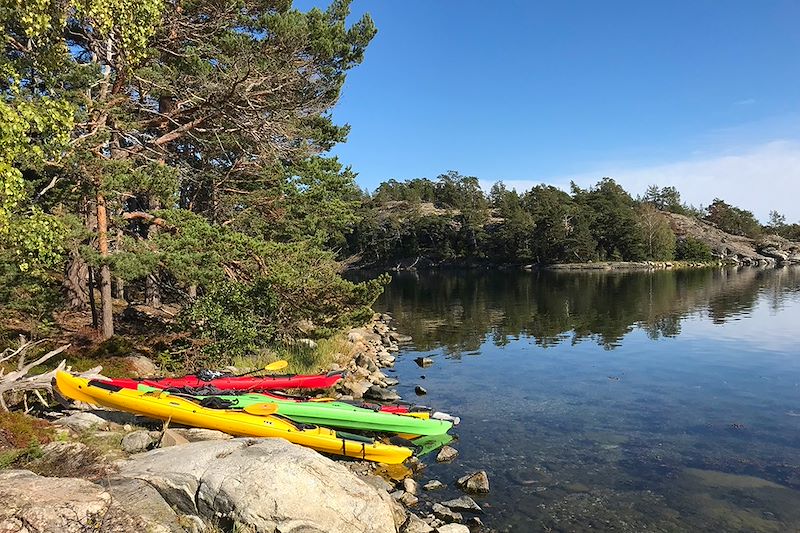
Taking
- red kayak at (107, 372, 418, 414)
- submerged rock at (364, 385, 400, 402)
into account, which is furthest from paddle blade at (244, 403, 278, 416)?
submerged rock at (364, 385, 400, 402)

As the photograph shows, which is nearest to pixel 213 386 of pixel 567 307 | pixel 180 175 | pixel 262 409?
pixel 262 409

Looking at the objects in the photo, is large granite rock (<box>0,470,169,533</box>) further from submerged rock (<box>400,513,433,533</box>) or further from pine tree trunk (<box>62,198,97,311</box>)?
pine tree trunk (<box>62,198,97,311</box>)

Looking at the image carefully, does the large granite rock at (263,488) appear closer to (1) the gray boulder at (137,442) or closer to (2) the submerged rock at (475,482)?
(1) the gray boulder at (137,442)

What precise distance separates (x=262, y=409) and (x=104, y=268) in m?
7.17

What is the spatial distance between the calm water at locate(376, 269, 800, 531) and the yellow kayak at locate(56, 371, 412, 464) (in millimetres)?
1953

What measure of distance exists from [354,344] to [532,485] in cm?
1399

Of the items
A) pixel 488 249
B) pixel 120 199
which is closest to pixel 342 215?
pixel 120 199

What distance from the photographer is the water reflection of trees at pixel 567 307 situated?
29.2m

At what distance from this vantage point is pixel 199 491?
276 inches

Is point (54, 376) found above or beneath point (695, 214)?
beneath

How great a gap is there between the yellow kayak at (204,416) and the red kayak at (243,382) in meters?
0.51

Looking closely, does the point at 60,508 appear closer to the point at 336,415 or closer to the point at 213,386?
the point at 336,415

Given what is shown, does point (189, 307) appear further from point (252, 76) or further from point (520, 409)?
point (520, 409)

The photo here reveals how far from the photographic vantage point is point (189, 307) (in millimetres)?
16266
